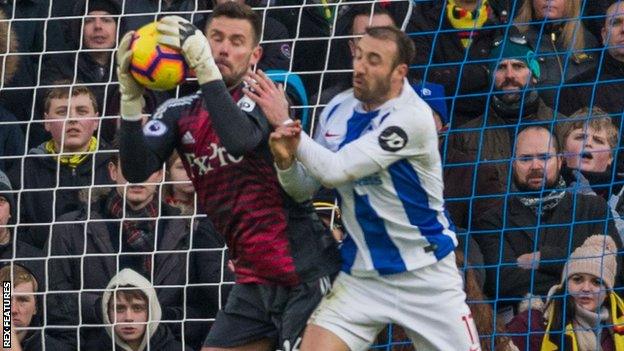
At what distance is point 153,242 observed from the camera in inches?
423

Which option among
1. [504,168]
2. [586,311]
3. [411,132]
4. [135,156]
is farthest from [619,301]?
[135,156]

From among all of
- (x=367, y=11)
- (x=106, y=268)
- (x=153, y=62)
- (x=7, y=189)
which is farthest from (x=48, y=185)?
(x=153, y=62)

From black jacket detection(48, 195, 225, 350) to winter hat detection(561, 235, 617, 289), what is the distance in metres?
1.88

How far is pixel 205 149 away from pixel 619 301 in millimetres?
2781

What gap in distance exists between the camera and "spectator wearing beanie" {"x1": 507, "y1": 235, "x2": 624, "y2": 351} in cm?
1017

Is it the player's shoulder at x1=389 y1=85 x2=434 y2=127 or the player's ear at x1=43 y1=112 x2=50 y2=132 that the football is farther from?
the player's ear at x1=43 y1=112 x2=50 y2=132

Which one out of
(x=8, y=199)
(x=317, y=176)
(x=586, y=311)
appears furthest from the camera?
(x=8, y=199)

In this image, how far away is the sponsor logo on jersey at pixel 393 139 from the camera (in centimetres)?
827

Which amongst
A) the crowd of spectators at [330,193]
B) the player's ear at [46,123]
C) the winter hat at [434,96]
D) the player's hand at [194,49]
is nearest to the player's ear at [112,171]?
the crowd of spectators at [330,193]

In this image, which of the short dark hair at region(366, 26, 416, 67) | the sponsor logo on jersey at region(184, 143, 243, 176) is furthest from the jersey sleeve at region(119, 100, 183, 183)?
the short dark hair at region(366, 26, 416, 67)

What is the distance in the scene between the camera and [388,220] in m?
8.40

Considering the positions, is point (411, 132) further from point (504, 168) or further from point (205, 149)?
point (504, 168)

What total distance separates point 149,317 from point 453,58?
2389 mm

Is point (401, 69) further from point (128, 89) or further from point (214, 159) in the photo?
point (128, 89)
